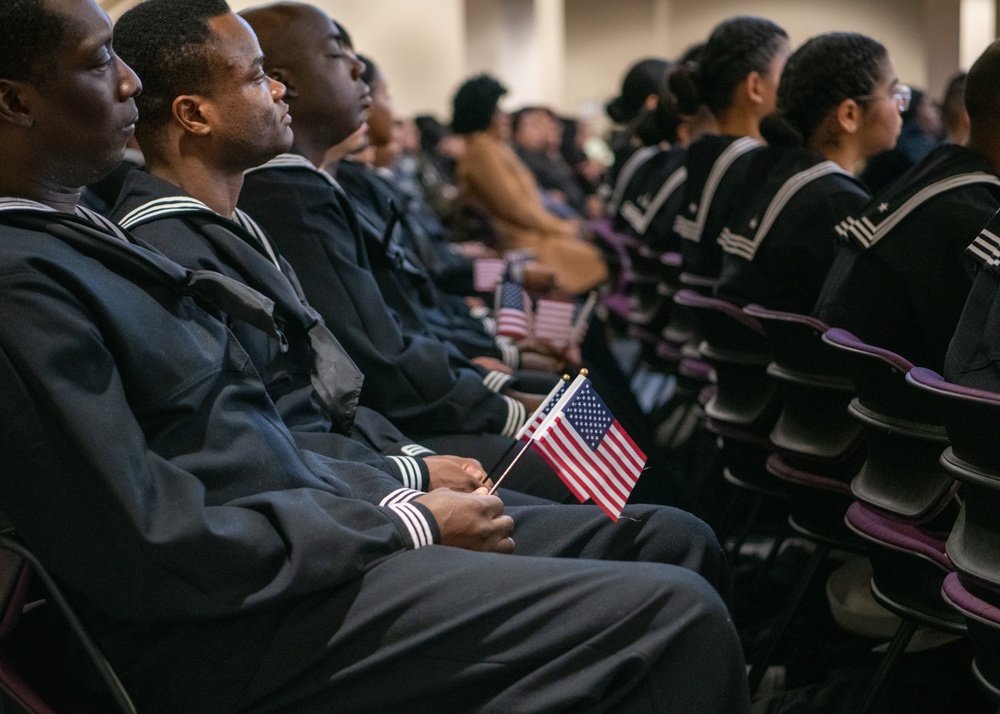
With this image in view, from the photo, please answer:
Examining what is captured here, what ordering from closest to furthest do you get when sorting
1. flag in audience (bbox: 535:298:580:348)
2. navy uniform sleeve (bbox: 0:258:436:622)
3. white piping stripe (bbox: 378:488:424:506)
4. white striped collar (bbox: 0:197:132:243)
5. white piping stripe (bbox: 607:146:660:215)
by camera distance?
1. navy uniform sleeve (bbox: 0:258:436:622)
2. white striped collar (bbox: 0:197:132:243)
3. white piping stripe (bbox: 378:488:424:506)
4. flag in audience (bbox: 535:298:580:348)
5. white piping stripe (bbox: 607:146:660:215)

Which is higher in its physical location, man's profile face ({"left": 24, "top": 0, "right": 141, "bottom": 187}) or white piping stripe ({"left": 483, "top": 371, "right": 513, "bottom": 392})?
man's profile face ({"left": 24, "top": 0, "right": 141, "bottom": 187})

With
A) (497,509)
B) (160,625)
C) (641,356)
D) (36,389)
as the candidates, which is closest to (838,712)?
(497,509)

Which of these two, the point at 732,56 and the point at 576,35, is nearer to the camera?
the point at 732,56

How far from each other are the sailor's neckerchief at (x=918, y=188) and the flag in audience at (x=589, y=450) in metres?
0.81

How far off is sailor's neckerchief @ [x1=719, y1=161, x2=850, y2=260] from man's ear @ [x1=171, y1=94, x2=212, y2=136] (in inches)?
60.6

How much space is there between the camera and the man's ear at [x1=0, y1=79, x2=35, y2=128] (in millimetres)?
1526

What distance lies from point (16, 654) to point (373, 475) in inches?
23.4

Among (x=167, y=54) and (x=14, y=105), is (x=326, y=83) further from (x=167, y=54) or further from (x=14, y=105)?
(x=14, y=105)


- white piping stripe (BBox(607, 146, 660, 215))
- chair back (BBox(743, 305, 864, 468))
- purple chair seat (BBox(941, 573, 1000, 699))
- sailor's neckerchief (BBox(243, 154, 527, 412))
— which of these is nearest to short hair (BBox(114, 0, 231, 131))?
sailor's neckerchief (BBox(243, 154, 527, 412))

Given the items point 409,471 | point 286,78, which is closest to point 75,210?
point 409,471

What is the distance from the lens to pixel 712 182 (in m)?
3.57

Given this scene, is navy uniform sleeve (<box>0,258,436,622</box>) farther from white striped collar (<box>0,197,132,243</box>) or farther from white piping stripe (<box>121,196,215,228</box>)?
white piping stripe (<box>121,196,215,228</box>)

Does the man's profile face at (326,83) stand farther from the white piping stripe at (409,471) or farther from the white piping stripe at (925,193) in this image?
the white piping stripe at (925,193)

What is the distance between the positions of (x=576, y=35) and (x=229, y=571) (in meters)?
17.3
